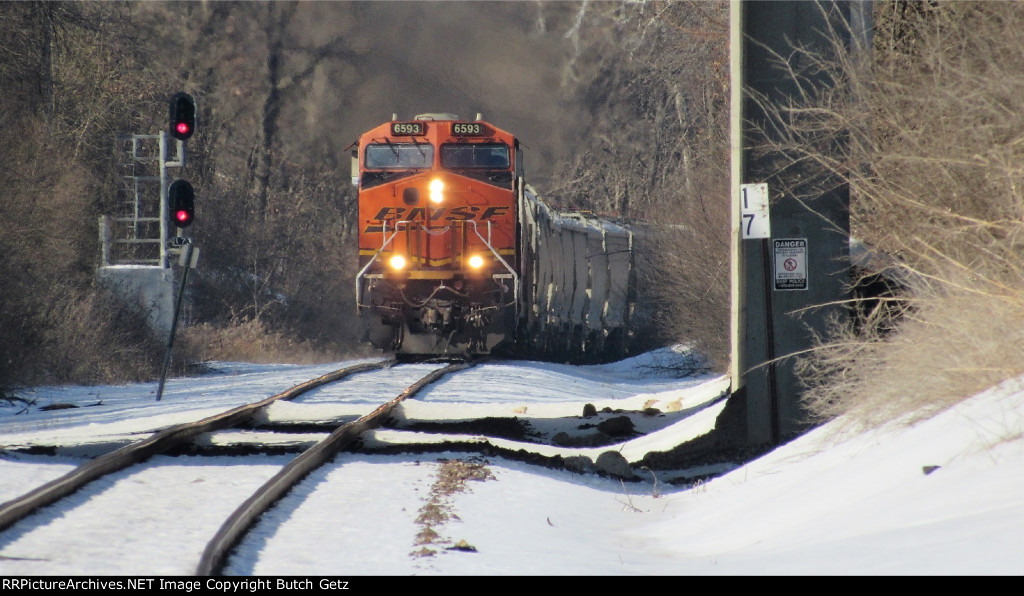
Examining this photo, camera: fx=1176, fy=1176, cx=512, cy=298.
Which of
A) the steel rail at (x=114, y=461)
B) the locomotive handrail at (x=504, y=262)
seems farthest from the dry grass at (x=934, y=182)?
the locomotive handrail at (x=504, y=262)

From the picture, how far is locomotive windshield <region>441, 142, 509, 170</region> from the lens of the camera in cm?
1888

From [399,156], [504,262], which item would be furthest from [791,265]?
[399,156]

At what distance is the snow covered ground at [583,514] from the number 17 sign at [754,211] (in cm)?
171

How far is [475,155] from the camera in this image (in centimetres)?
1892

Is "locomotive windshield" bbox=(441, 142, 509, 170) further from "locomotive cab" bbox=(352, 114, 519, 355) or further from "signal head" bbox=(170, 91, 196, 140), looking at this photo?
"signal head" bbox=(170, 91, 196, 140)

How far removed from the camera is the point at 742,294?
9430 mm

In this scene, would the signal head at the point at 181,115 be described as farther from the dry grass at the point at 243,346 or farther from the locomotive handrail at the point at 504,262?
the dry grass at the point at 243,346

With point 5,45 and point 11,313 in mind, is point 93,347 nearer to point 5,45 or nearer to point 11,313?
point 11,313

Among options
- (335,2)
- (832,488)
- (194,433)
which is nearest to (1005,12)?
(832,488)

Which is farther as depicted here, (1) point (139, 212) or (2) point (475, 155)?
(1) point (139, 212)

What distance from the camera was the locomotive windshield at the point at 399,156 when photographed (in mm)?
19016

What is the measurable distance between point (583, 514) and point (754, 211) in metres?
3.29

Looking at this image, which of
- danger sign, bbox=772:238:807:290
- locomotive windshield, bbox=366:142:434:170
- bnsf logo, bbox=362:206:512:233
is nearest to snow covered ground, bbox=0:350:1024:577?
danger sign, bbox=772:238:807:290

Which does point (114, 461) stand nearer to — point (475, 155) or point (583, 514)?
point (583, 514)
